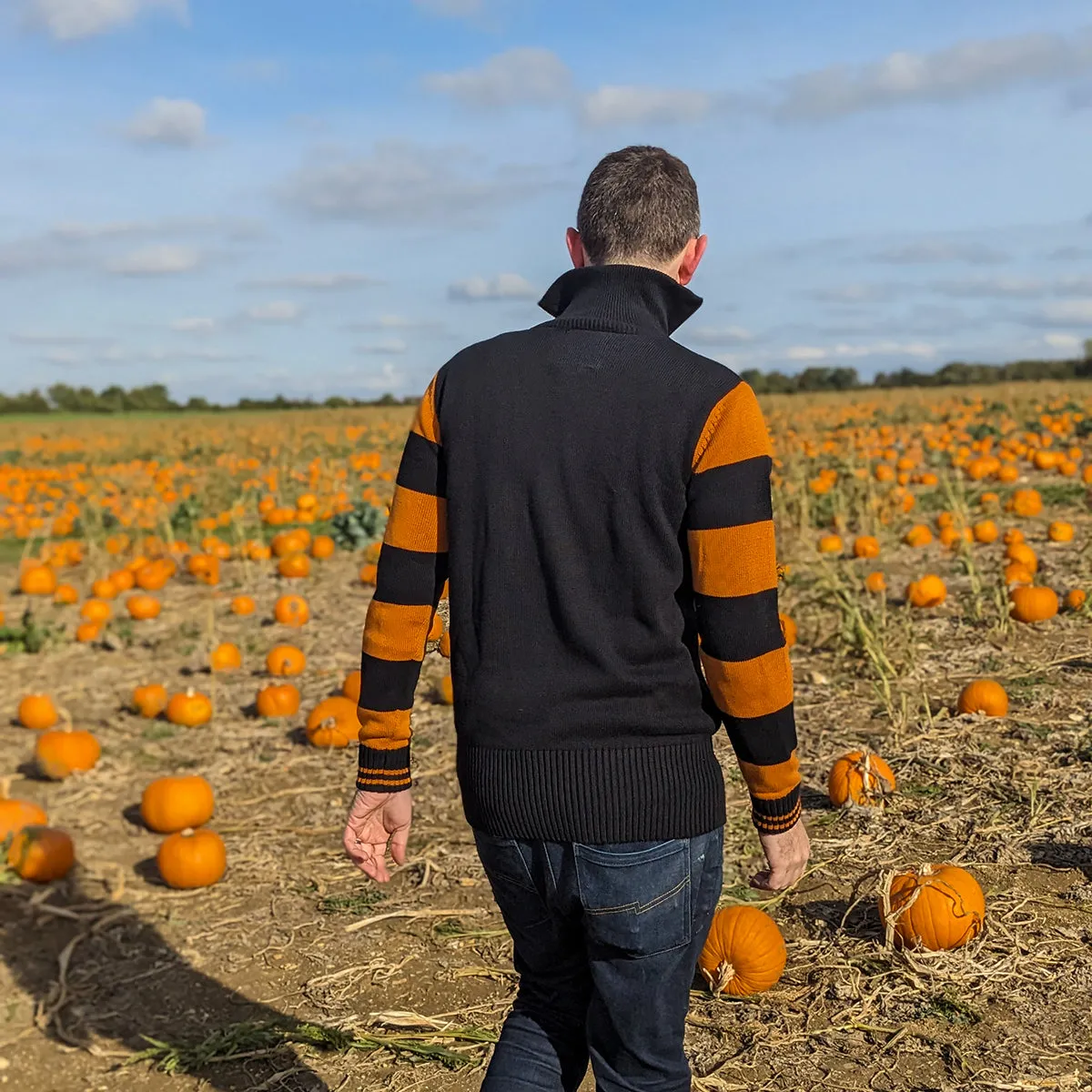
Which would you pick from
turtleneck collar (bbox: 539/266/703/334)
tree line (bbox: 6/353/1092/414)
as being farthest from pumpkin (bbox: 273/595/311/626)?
tree line (bbox: 6/353/1092/414)

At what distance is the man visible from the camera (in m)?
2.22

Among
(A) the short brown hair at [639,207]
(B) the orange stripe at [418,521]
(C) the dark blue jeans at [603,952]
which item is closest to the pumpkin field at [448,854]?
(B) the orange stripe at [418,521]

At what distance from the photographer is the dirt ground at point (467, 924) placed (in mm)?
3629

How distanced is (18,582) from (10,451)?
17.7m

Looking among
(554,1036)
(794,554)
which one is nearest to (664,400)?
(554,1036)

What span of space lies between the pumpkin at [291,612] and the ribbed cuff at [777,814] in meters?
7.28

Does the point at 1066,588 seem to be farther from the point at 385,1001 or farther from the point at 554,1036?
the point at 554,1036

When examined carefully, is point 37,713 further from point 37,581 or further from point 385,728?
point 385,728

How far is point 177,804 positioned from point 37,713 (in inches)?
92.7

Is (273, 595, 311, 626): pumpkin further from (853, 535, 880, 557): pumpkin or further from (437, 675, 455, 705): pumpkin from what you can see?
(853, 535, 880, 557): pumpkin

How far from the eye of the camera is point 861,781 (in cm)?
494

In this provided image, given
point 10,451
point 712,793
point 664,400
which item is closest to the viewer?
point 664,400

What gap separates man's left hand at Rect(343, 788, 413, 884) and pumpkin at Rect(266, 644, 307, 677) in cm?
559

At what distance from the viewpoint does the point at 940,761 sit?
530 centimetres
